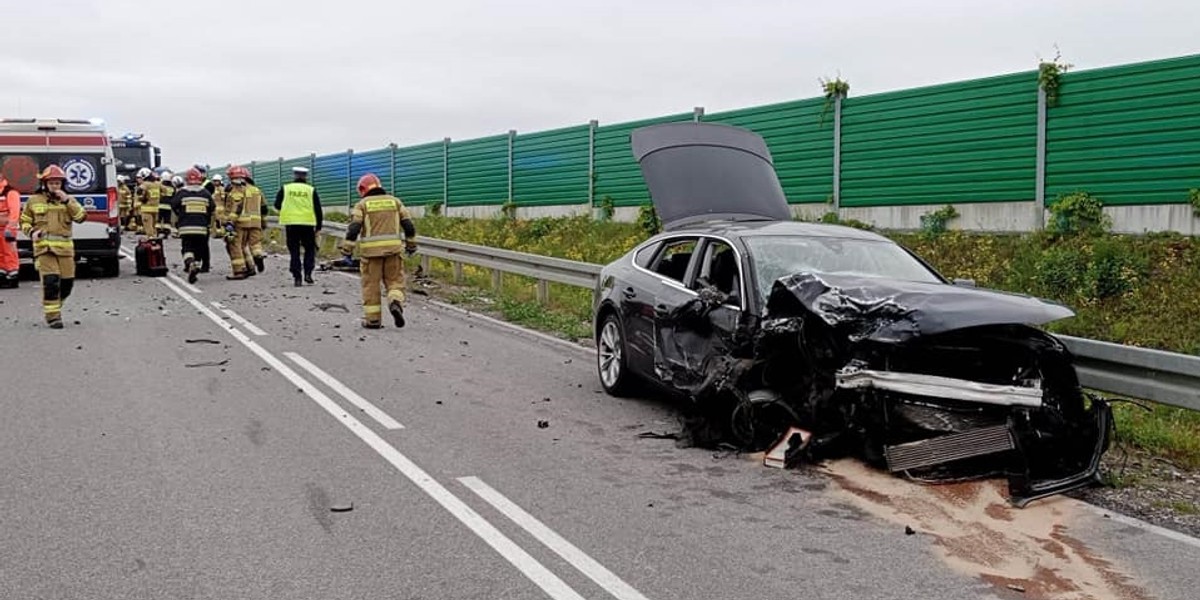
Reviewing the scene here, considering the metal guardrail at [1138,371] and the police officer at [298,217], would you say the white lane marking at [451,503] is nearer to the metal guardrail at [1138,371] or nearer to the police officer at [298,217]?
the metal guardrail at [1138,371]

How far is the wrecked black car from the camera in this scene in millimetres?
6309

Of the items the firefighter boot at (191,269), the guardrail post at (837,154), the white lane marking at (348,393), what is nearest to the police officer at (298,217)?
the firefighter boot at (191,269)

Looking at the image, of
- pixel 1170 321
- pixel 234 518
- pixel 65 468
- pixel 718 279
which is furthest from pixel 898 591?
pixel 1170 321

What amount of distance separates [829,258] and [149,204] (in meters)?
17.5

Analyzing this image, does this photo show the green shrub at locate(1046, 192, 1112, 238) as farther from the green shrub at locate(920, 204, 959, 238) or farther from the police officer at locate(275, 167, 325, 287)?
the police officer at locate(275, 167, 325, 287)

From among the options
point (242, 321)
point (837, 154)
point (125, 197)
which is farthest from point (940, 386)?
point (125, 197)

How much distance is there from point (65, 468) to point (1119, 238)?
10701 millimetres

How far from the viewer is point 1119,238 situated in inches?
496

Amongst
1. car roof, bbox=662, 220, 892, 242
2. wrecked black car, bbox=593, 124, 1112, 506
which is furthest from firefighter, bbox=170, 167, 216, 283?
car roof, bbox=662, 220, 892, 242

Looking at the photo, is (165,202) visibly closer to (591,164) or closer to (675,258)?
(591,164)

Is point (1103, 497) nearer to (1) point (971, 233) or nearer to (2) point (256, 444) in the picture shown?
(2) point (256, 444)

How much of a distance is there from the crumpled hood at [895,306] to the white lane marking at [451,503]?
7.70ft

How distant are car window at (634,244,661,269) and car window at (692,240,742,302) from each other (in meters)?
0.91

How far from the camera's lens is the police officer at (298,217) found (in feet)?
60.8
